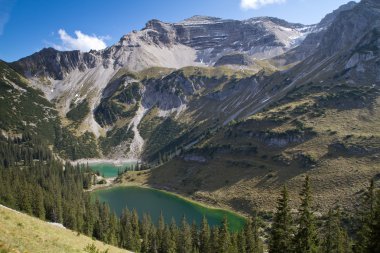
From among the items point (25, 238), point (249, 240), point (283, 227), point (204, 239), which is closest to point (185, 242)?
point (204, 239)

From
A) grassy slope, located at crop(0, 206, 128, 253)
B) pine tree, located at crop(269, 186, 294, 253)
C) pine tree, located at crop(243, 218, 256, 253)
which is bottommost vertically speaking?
pine tree, located at crop(243, 218, 256, 253)

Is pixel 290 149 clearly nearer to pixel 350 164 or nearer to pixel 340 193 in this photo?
pixel 350 164

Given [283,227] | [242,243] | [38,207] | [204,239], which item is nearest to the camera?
[283,227]

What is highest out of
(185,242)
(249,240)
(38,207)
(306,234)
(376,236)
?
(376,236)

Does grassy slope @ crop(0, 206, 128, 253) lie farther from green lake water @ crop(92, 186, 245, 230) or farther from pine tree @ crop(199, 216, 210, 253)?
green lake water @ crop(92, 186, 245, 230)

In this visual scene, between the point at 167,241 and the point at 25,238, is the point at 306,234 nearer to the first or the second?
the point at 25,238

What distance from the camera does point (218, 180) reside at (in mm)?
187625

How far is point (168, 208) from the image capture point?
171 meters

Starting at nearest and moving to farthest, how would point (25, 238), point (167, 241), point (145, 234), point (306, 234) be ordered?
1. point (25, 238)
2. point (306, 234)
3. point (167, 241)
4. point (145, 234)

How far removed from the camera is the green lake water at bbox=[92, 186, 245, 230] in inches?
5994

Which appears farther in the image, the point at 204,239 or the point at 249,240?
the point at 204,239

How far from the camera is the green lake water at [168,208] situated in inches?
5994

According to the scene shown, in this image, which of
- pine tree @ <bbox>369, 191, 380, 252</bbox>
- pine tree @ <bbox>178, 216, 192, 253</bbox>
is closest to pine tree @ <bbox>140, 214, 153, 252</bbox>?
pine tree @ <bbox>178, 216, 192, 253</bbox>

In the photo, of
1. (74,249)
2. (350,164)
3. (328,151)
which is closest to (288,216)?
(74,249)
